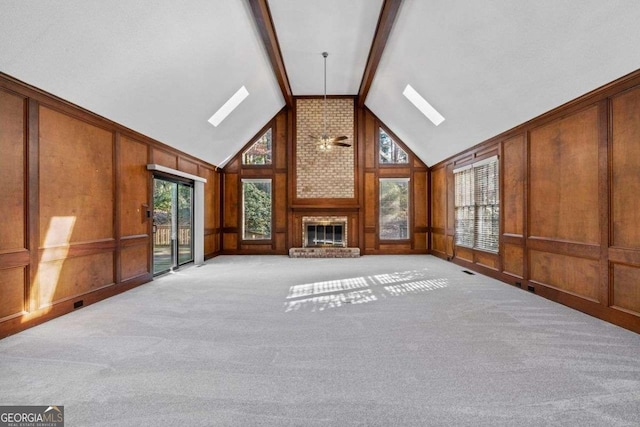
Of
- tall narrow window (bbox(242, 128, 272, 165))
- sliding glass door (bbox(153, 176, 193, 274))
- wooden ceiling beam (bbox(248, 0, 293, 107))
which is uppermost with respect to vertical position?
wooden ceiling beam (bbox(248, 0, 293, 107))

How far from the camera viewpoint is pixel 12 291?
3109 mm

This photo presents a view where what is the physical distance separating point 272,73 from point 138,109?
10.2 ft

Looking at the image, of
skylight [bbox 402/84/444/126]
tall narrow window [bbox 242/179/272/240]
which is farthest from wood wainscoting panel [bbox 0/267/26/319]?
skylight [bbox 402/84/444/126]

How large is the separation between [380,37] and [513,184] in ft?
11.2

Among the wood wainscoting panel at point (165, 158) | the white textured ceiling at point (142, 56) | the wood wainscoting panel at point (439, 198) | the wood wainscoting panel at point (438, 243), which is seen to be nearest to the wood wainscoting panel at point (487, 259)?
the wood wainscoting panel at point (438, 243)

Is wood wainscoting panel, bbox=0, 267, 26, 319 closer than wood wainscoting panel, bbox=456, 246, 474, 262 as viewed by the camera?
Yes

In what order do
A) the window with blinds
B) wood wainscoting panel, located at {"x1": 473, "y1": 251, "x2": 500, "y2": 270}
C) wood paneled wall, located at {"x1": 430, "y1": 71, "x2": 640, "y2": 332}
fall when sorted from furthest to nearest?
the window with blinds
wood wainscoting panel, located at {"x1": 473, "y1": 251, "x2": 500, "y2": 270}
wood paneled wall, located at {"x1": 430, "y1": 71, "x2": 640, "y2": 332}

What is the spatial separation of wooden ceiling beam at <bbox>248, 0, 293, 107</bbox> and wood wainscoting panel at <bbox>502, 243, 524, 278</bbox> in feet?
17.9

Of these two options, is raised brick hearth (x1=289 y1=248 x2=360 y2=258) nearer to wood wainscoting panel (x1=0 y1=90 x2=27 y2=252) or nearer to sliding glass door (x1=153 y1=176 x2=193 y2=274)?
sliding glass door (x1=153 y1=176 x2=193 y2=274)

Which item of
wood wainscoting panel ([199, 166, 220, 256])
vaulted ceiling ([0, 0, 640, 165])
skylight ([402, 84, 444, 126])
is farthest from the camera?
wood wainscoting panel ([199, 166, 220, 256])

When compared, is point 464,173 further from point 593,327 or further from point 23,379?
point 23,379

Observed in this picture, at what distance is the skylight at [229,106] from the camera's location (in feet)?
21.1

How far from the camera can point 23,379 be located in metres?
2.19

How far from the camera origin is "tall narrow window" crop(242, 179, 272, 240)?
9133mm
